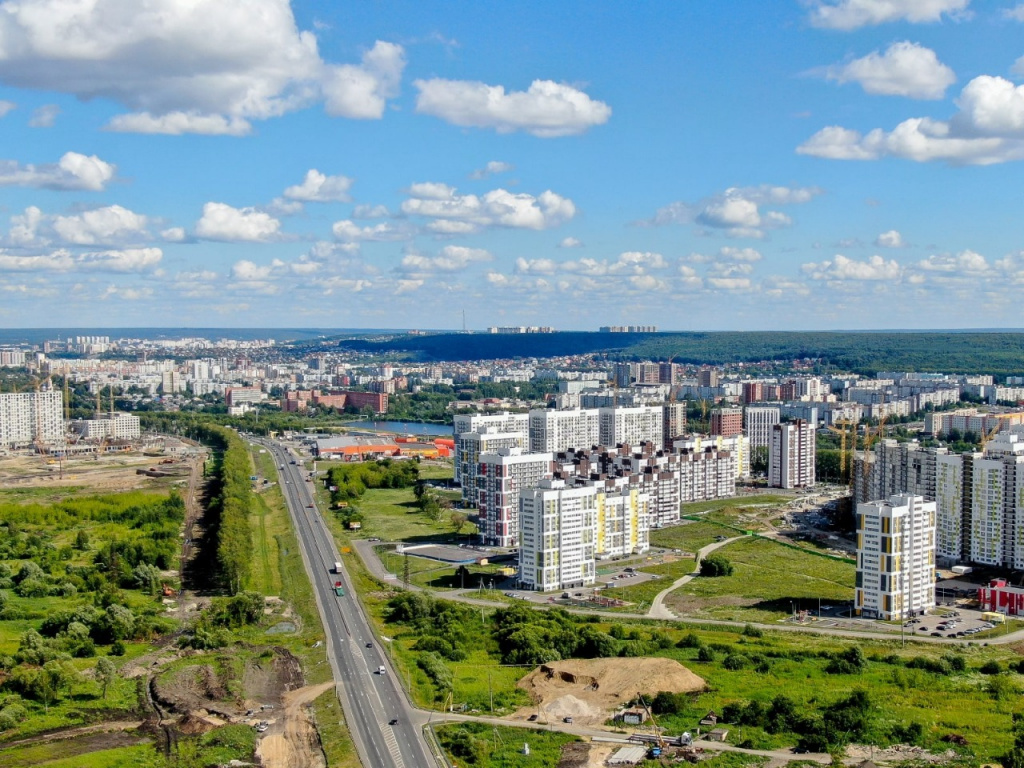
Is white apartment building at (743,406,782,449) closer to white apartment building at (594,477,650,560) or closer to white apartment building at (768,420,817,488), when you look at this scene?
white apartment building at (768,420,817,488)

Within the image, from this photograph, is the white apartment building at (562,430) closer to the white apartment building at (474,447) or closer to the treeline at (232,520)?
the white apartment building at (474,447)

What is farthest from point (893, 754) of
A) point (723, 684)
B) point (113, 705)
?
point (113, 705)

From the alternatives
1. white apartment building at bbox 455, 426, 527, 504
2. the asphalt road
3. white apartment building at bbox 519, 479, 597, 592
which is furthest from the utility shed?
white apartment building at bbox 455, 426, 527, 504

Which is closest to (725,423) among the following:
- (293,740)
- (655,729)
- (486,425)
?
(486,425)

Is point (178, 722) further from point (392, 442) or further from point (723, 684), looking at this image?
point (392, 442)

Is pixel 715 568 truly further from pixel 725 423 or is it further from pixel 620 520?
pixel 725 423

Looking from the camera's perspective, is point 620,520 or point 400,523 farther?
point 400,523
